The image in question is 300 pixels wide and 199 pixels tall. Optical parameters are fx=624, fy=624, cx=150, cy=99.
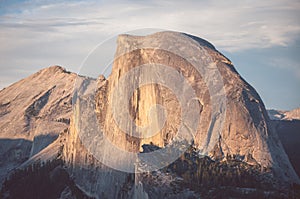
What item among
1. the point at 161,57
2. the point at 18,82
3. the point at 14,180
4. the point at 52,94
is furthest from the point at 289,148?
the point at 18,82

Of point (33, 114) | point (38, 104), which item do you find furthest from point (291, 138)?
point (38, 104)

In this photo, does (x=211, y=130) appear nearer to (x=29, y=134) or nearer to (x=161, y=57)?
(x=161, y=57)

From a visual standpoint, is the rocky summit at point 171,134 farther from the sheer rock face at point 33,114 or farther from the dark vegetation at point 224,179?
the sheer rock face at point 33,114

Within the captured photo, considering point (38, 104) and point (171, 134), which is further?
point (38, 104)

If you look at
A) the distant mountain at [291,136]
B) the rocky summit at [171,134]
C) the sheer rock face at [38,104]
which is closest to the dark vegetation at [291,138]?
the distant mountain at [291,136]

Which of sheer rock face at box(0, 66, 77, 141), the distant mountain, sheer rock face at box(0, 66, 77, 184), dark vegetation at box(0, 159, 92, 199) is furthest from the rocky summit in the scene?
sheer rock face at box(0, 66, 77, 141)

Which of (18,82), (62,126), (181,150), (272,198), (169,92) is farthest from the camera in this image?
(18,82)

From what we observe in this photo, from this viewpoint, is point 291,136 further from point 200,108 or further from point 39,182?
point 200,108
